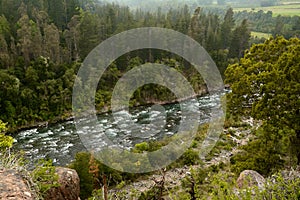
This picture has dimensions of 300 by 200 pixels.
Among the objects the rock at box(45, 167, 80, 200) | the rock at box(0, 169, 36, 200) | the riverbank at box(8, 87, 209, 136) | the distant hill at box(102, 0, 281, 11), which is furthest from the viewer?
the distant hill at box(102, 0, 281, 11)

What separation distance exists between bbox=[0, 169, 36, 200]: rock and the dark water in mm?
16459

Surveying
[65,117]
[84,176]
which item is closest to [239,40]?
[65,117]

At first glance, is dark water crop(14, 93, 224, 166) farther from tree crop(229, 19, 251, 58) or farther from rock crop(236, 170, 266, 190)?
tree crop(229, 19, 251, 58)

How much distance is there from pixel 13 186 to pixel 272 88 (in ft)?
31.6

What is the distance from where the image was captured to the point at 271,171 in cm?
1275

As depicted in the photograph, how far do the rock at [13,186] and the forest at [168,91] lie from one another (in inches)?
47.8

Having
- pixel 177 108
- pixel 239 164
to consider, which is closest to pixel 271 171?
pixel 239 164

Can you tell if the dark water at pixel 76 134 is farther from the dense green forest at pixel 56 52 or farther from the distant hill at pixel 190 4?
the distant hill at pixel 190 4

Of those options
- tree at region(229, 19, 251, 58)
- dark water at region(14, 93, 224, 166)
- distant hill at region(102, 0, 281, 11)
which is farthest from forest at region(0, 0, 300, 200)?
distant hill at region(102, 0, 281, 11)

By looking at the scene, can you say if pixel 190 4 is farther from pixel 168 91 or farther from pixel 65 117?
pixel 65 117

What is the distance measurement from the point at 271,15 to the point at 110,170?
288 ft

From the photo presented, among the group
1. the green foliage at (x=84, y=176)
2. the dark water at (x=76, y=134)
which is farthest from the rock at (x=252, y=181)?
the dark water at (x=76, y=134)

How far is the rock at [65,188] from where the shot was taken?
276 inches

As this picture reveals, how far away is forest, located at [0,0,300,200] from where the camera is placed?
37.1 ft
